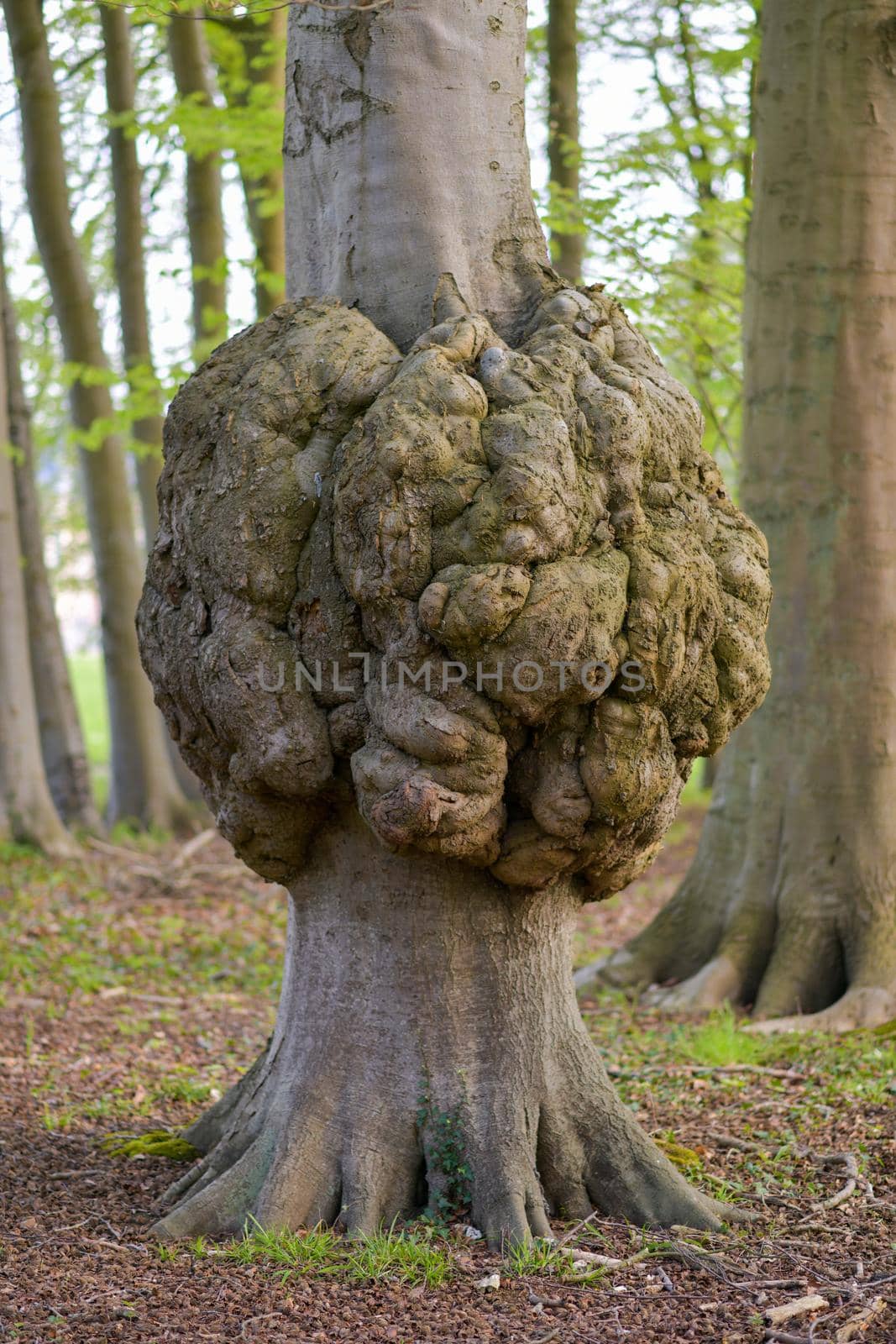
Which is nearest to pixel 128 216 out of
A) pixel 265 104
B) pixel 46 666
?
pixel 265 104

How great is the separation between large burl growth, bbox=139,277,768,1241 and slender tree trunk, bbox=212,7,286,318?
21.7ft

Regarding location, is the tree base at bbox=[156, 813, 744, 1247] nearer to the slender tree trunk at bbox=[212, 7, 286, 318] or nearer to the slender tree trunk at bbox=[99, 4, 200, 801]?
the slender tree trunk at bbox=[212, 7, 286, 318]

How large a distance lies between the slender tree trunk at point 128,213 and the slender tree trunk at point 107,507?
16.6 inches

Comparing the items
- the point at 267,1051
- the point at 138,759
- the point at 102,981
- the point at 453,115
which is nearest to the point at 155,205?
the point at 138,759

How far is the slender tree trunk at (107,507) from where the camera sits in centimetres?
1055

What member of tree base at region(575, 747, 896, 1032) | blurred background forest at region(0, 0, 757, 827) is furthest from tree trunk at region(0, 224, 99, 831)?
tree base at region(575, 747, 896, 1032)

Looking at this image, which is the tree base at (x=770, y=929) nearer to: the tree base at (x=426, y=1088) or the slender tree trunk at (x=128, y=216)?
the tree base at (x=426, y=1088)

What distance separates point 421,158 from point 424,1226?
3.13 m

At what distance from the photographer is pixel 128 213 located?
11297mm

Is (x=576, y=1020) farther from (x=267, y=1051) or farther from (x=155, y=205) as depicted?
(x=155, y=205)

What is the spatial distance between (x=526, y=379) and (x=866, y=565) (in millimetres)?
3291

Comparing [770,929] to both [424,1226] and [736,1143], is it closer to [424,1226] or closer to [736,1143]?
[736,1143]

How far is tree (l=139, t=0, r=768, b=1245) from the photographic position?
10.3ft

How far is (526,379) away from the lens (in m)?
3.28
